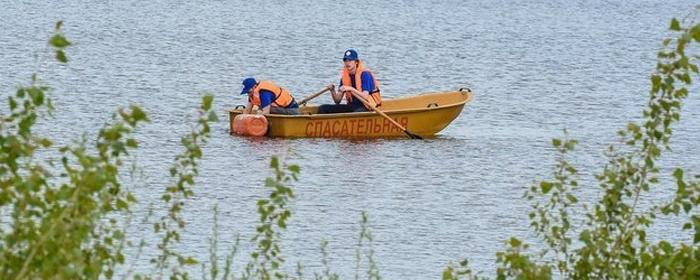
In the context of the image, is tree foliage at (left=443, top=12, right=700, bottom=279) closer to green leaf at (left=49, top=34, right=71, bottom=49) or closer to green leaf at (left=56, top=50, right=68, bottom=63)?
green leaf at (left=56, top=50, right=68, bottom=63)

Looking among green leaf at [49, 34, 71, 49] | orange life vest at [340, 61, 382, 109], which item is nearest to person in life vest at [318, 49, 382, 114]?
orange life vest at [340, 61, 382, 109]

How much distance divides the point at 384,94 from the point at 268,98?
11451mm

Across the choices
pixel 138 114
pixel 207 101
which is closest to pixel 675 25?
pixel 207 101

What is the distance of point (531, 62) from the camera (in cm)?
4644

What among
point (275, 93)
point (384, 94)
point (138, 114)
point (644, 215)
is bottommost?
point (644, 215)

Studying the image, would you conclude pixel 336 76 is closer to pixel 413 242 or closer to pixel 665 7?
pixel 413 242

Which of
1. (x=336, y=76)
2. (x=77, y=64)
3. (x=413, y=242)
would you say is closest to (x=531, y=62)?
(x=336, y=76)

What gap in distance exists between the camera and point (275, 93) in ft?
80.4

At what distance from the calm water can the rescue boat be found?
0.22m

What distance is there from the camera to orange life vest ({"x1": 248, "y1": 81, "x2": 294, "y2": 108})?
2431 cm

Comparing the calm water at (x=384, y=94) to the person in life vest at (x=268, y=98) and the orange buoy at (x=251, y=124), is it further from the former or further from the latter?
the person in life vest at (x=268, y=98)

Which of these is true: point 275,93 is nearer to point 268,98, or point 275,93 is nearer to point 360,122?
point 268,98

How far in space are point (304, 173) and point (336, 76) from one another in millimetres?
17365

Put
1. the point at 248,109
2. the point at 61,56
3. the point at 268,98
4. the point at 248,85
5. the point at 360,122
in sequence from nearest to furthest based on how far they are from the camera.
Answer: the point at 61,56, the point at 248,85, the point at 268,98, the point at 248,109, the point at 360,122
